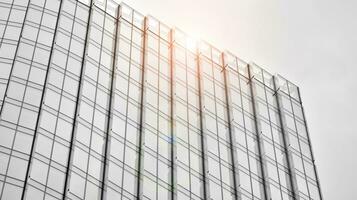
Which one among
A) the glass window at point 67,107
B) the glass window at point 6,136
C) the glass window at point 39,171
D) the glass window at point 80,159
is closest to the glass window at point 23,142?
the glass window at point 6,136

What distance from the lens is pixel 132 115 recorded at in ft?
212

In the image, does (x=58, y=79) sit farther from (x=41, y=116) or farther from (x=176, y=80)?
(x=176, y=80)

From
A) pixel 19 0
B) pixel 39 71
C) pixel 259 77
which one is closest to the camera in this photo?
pixel 39 71

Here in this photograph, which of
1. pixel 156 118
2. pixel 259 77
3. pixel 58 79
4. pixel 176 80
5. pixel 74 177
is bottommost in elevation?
pixel 74 177

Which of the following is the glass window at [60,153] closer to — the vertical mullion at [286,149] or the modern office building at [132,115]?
the modern office building at [132,115]

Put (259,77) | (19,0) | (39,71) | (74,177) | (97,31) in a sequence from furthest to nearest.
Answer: (259,77)
(97,31)
(19,0)
(39,71)
(74,177)

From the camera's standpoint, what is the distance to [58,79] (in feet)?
198

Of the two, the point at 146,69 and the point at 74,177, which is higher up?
the point at 146,69

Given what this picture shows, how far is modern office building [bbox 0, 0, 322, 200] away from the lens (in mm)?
54781

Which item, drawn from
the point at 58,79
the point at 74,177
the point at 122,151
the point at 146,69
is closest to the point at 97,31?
the point at 146,69

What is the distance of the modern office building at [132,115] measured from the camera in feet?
180

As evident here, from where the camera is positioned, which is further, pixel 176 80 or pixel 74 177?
pixel 176 80

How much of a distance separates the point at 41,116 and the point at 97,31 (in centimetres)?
1713

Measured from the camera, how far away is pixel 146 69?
233 feet
